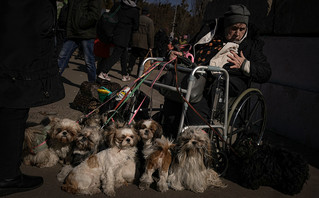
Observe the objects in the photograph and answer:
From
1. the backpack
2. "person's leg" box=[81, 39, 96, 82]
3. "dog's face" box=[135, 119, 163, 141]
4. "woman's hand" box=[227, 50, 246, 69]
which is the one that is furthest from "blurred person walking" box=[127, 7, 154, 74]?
"dog's face" box=[135, 119, 163, 141]

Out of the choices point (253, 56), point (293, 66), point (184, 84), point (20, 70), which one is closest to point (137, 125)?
point (184, 84)

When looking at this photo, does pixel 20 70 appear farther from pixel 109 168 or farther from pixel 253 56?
pixel 253 56

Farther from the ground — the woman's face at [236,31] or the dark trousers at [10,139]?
the woman's face at [236,31]

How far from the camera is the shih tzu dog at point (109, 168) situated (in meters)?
2.69

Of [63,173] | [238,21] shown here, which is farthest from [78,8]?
[63,173]

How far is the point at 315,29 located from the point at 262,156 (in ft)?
9.93

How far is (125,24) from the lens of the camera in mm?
7520

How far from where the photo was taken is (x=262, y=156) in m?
3.20

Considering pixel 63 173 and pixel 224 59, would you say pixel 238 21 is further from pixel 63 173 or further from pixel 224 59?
pixel 63 173

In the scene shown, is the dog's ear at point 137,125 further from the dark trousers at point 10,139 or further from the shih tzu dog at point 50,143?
the dark trousers at point 10,139

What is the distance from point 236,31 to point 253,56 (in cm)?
46

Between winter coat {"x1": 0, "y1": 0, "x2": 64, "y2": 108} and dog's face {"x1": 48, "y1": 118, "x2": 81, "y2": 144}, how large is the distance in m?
0.78

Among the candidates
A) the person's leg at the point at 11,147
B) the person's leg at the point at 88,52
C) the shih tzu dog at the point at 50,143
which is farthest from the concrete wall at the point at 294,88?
the person's leg at the point at 11,147

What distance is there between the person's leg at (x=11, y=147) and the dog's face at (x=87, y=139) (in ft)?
2.30
